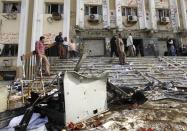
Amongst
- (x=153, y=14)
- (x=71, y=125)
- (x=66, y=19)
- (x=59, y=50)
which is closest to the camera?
(x=71, y=125)

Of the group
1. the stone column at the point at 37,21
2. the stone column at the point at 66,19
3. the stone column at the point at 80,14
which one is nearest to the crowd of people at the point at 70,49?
the stone column at the point at 80,14

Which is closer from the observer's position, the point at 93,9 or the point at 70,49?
the point at 70,49

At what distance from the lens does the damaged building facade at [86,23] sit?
21875 millimetres

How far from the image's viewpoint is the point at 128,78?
43.6ft

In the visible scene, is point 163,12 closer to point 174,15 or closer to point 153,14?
point 174,15

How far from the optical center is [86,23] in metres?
22.7

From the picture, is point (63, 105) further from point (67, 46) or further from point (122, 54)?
point (67, 46)

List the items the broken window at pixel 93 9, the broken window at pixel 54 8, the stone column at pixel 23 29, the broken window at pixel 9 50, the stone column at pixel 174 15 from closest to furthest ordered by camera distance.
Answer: the stone column at pixel 23 29
the broken window at pixel 9 50
the broken window at pixel 54 8
the broken window at pixel 93 9
the stone column at pixel 174 15

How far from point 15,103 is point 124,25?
54.2 ft

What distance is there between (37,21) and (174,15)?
1117 cm

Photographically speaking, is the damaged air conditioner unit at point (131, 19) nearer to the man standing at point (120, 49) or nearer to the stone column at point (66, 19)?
the stone column at point (66, 19)

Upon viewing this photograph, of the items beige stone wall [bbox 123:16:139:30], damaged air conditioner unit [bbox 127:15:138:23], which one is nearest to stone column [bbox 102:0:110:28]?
beige stone wall [bbox 123:16:139:30]

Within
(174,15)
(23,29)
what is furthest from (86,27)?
(174,15)

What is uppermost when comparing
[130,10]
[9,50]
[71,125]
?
[130,10]
